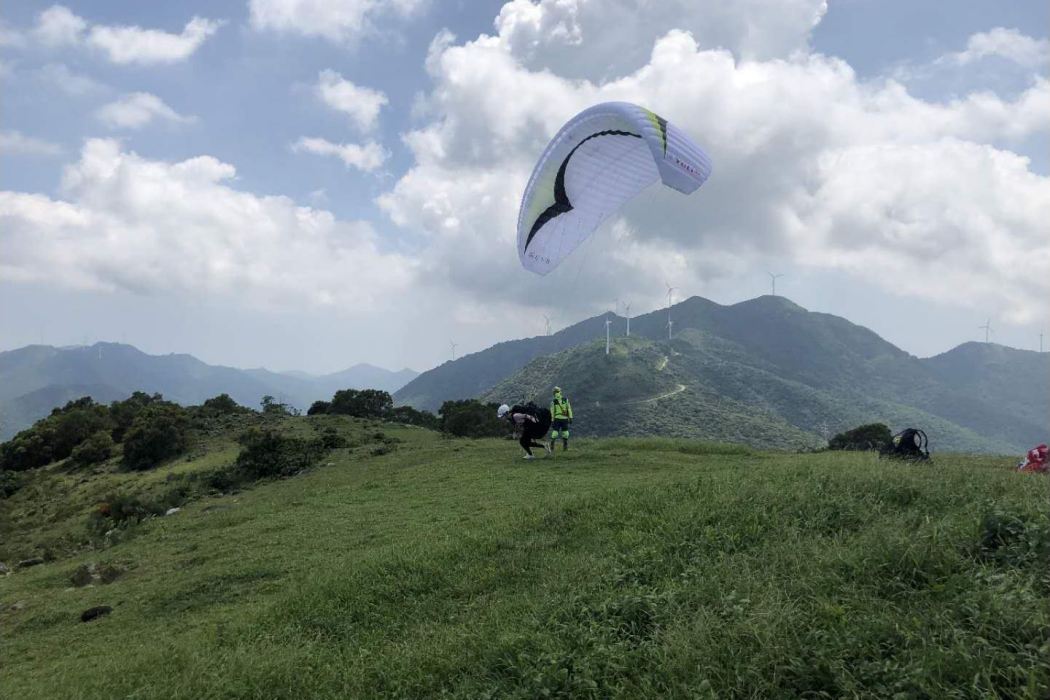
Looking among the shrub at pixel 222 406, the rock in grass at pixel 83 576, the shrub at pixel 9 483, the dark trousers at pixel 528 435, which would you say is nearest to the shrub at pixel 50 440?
the shrub at pixel 9 483

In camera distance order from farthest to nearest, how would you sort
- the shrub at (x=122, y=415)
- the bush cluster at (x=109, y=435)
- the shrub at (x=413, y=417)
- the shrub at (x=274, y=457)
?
the shrub at (x=413, y=417) → the shrub at (x=122, y=415) → the bush cluster at (x=109, y=435) → the shrub at (x=274, y=457)

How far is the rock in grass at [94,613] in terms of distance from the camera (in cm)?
1090

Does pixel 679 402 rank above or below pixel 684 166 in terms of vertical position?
below

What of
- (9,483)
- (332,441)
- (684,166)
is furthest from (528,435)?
(9,483)

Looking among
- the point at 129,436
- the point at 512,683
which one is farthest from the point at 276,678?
the point at 129,436

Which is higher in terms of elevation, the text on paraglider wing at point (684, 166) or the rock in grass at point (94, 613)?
the text on paraglider wing at point (684, 166)

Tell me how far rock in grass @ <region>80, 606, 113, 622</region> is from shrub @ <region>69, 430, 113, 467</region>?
31977 millimetres

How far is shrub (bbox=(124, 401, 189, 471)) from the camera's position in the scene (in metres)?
34.2

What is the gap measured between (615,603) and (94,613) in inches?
395

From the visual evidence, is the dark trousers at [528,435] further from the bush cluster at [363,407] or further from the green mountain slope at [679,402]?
the green mountain slope at [679,402]

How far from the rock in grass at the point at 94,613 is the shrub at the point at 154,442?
85.8ft

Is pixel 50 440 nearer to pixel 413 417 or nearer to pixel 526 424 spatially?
pixel 413 417

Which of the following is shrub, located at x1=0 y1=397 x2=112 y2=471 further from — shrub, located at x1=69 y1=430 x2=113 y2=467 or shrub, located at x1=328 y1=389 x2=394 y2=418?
shrub, located at x1=328 y1=389 x2=394 y2=418

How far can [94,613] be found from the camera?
11.0 meters
